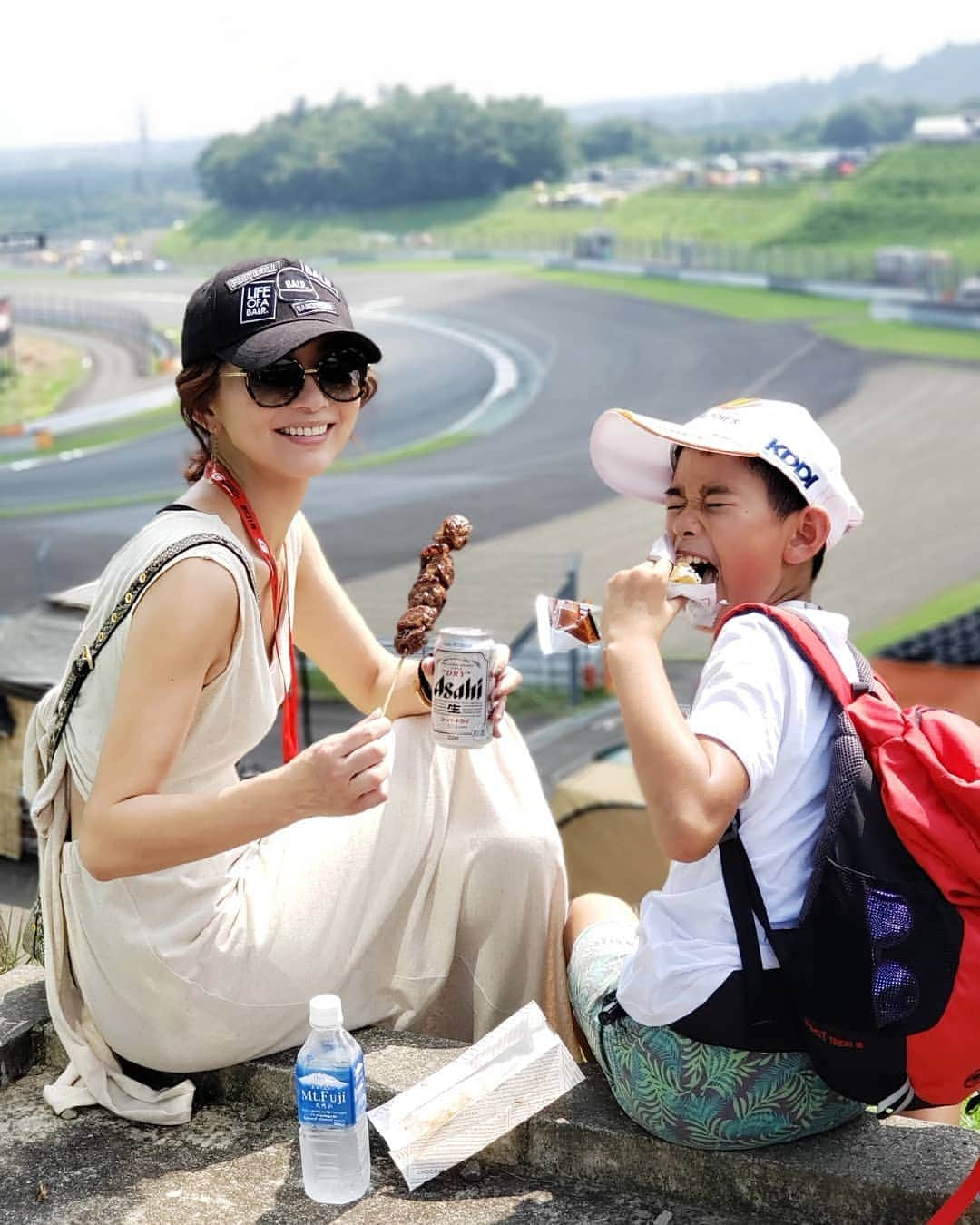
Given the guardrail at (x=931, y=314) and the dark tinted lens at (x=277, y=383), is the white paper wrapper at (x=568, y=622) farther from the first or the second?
the guardrail at (x=931, y=314)

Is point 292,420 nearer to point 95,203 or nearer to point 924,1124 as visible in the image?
point 924,1124

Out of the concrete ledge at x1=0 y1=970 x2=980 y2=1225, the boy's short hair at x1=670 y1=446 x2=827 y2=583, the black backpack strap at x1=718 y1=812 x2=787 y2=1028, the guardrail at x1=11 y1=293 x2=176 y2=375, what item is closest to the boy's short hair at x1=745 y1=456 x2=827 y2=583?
the boy's short hair at x1=670 y1=446 x2=827 y2=583

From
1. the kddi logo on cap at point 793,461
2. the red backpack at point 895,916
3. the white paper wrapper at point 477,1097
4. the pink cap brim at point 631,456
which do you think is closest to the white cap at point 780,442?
the kddi logo on cap at point 793,461

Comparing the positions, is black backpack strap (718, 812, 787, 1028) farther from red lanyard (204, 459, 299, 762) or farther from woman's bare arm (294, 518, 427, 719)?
woman's bare arm (294, 518, 427, 719)

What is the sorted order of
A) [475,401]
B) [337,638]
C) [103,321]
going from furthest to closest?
[475,401] < [103,321] < [337,638]

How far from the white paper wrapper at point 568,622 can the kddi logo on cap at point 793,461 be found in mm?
394

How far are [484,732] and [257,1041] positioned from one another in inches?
26.9

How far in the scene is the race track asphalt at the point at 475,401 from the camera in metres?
27.1

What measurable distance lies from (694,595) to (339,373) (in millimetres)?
763

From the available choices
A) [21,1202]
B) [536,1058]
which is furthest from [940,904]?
[21,1202]

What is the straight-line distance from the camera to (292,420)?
275 centimetres

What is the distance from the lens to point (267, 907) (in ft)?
9.13

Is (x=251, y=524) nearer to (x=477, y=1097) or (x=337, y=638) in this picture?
(x=337, y=638)

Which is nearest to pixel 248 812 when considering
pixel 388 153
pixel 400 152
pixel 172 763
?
pixel 172 763
